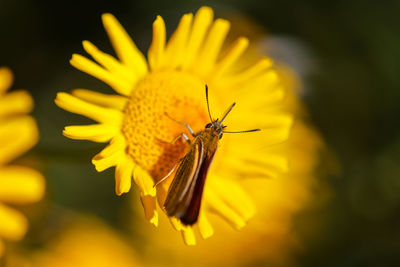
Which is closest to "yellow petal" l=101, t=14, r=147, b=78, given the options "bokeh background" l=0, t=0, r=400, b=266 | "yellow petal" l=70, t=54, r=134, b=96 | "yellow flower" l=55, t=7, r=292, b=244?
"yellow flower" l=55, t=7, r=292, b=244

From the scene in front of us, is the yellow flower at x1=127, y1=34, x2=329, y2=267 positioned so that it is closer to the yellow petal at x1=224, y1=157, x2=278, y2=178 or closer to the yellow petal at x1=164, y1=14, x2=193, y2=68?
the yellow petal at x1=224, y1=157, x2=278, y2=178

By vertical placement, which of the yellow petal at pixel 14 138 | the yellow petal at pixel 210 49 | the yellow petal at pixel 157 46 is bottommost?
the yellow petal at pixel 14 138

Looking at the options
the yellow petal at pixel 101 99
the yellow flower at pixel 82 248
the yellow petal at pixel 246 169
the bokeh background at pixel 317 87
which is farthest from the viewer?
the bokeh background at pixel 317 87

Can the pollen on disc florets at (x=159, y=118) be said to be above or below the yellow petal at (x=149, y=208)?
above

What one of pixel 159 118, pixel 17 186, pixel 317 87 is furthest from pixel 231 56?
pixel 317 87

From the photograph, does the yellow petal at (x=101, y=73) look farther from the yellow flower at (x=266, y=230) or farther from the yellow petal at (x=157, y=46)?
the yellow flower at (x=266, y=230)

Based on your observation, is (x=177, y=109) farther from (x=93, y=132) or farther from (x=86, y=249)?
(x=86, y=249)

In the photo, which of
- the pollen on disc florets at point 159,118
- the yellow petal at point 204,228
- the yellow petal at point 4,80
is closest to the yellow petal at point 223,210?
the yellow petal at point 204,228

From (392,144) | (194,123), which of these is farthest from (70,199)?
(392,144)
